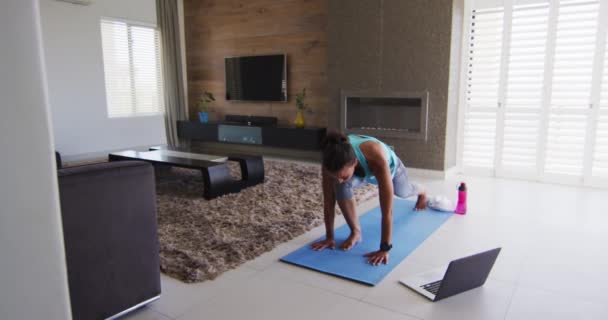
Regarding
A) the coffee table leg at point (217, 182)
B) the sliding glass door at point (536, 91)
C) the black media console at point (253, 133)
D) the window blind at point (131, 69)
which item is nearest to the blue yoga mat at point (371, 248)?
the coffee table leg at point (217, 182)

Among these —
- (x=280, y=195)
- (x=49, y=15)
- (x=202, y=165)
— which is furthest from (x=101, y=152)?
(x=280, y=195)

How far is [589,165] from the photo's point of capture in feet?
14.0

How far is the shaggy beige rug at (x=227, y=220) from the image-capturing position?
252 cm

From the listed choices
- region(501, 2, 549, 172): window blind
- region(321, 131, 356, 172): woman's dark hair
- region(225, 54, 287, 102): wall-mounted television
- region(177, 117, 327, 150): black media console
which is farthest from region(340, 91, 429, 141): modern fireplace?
region(321, 131, 356, 172): woman's dark hair

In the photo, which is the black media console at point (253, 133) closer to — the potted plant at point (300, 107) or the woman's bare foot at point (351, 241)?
the potted plant at point (300, 107)

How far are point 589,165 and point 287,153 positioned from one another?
11.8 ft

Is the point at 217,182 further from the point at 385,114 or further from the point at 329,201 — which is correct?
the point at 385,114

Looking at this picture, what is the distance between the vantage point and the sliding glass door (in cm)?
419

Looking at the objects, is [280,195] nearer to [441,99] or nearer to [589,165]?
[441,99]

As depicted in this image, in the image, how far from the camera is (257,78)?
6281 mm

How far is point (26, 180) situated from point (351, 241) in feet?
6.90

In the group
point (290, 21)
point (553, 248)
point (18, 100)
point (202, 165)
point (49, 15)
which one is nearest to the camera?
point (18, 100)

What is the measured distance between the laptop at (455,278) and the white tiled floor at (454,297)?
4 cm

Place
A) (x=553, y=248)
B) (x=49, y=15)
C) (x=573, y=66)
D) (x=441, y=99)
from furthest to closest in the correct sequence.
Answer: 1. (x=49, y=15)
2. (x=441, y=99)
3. (x=573, y=66)
4. (x=553, y=248)
